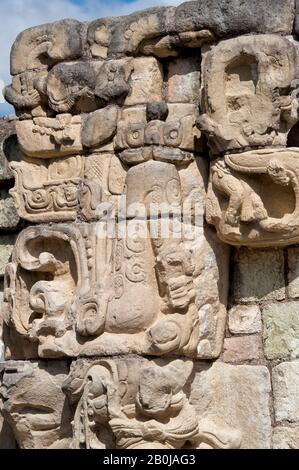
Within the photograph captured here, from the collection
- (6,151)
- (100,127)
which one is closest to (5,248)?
(6,151)

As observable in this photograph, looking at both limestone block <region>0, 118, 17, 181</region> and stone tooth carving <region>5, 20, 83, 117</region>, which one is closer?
stone tooth carving <region>5, 20, 83, 117</region>

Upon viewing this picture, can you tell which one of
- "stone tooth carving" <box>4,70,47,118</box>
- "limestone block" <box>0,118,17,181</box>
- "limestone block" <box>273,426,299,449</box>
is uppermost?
"stone tooth carving" <box>4,70,47,118</box>

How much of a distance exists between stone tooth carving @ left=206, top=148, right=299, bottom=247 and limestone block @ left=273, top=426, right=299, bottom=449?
885 mm

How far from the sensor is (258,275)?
6527 millimetres

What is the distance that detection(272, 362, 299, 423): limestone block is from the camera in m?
6.35

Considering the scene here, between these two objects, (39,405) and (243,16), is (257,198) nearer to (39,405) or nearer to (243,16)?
(243,16)

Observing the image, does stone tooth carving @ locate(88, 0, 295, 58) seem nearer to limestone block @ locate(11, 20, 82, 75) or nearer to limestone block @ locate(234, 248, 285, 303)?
limestone block @ locate(11, 20, 82, 75)

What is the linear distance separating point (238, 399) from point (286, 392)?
247 mm

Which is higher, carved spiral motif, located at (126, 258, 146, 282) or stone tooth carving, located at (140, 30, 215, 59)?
stone tooth carving, located at (140, 30, 215, 59)

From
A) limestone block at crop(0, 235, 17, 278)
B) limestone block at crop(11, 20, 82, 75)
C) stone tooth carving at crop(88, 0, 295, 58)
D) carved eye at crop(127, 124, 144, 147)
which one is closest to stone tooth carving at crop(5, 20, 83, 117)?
limestone block at crop(11, 20, 82, 75)

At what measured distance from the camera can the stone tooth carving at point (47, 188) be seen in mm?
6691

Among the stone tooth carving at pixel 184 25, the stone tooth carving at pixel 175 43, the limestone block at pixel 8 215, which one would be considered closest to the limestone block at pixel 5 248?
the limestone block at pixel 8 215

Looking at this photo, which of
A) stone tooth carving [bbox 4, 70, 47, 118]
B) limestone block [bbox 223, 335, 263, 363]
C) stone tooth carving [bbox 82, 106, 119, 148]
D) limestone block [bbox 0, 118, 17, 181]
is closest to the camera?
limestone block [bbox 223, 335, 263, 363]

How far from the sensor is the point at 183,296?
632 cm
